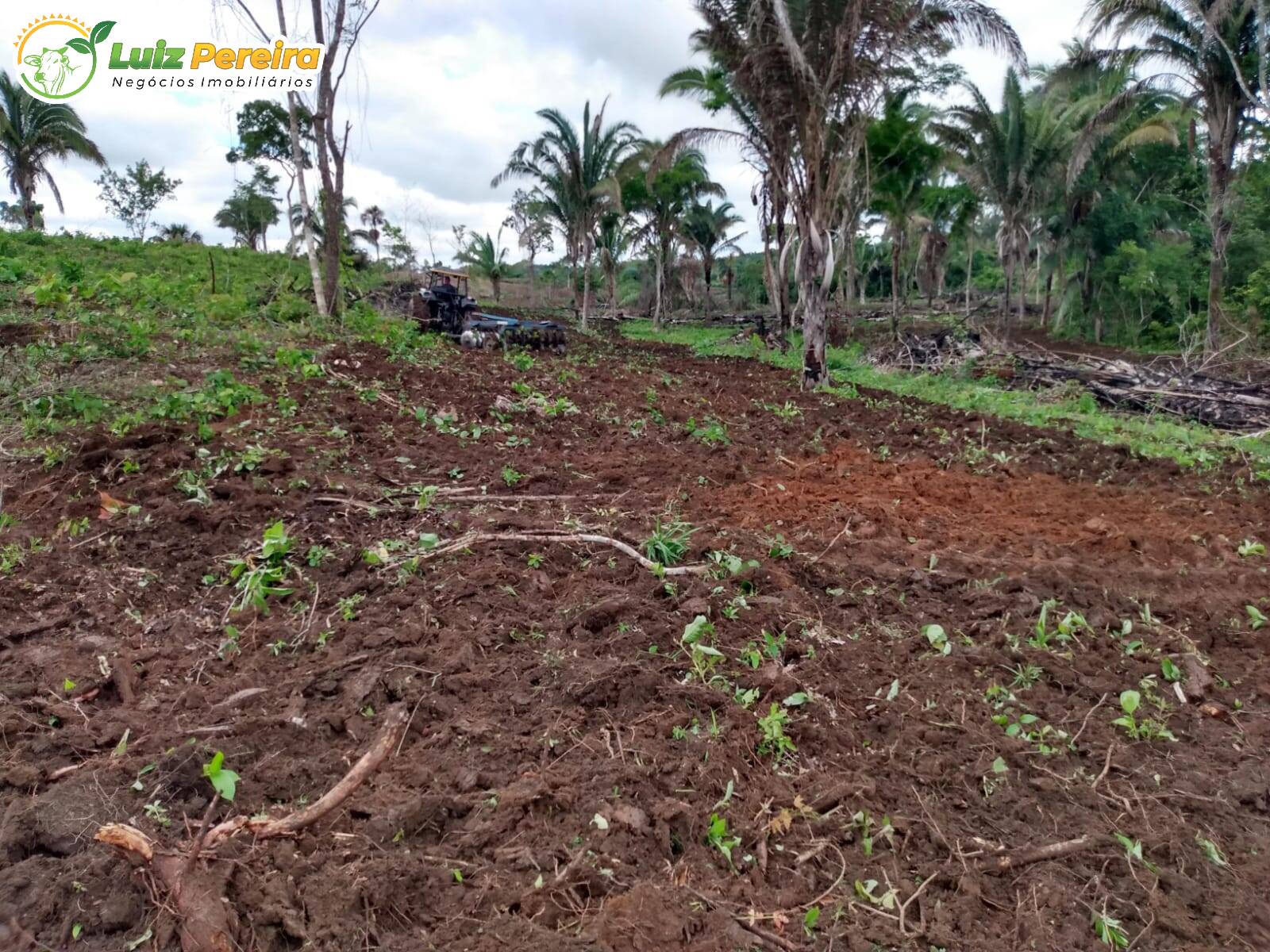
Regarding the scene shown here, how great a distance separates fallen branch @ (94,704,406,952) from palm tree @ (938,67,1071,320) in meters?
19.3

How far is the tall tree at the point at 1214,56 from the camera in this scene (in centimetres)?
1240

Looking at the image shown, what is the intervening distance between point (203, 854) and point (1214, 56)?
58.0 ft

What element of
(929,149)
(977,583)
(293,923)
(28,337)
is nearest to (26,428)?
(28,337)

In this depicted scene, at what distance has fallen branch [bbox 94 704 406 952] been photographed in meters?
1.77

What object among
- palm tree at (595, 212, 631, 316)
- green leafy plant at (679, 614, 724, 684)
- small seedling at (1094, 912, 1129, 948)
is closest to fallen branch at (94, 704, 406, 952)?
green leafy plant at (679, 614, 724, 684)

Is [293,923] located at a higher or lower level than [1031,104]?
lower

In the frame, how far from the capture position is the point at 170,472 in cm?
467

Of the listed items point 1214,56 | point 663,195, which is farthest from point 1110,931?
point 663,195

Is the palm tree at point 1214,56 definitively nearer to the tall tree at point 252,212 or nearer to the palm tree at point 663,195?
the palm tree at point 663,195

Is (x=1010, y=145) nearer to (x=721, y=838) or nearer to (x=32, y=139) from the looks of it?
(x=721, y=838)

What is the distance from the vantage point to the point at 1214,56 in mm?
13062

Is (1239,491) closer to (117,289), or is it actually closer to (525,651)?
(525,651)

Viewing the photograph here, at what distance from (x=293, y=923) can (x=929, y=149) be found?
20985 millimetres

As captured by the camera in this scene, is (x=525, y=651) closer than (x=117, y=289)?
Yes
